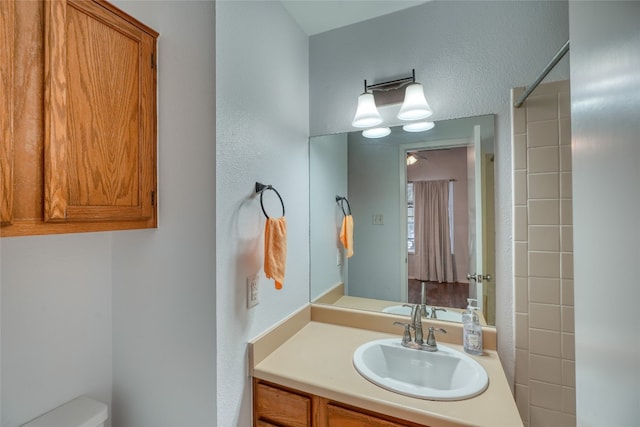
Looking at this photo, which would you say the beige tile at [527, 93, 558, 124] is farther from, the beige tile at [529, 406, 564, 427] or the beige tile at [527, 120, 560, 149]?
the beige tile at [529, 406, 564, 427]

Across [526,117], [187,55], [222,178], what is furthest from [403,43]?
[222,178]

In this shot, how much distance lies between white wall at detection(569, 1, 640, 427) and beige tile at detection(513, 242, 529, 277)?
1.05 m

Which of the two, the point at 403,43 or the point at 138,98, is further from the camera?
the point at 403,43

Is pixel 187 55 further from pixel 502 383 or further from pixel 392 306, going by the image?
pixel 502 383

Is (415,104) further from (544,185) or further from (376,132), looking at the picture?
(544,185)

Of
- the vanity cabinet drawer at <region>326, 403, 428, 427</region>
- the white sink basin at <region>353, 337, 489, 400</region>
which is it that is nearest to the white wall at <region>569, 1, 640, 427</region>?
the vanity cabinet drawer at <region>326, 403, 428, 427</region>

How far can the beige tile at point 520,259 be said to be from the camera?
4.08 ft

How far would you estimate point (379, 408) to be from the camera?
3.12 feet

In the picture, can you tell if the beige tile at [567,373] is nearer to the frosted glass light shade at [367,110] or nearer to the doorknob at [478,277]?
the doorknob at [478,277]

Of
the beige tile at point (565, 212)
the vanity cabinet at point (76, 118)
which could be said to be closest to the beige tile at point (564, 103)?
the beige tile at point (565, 212)

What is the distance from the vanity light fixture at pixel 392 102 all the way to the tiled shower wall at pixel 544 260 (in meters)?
0.43

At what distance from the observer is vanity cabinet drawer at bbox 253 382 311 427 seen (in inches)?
42.3

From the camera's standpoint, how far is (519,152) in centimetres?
126

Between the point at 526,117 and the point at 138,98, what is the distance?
1.59 m
